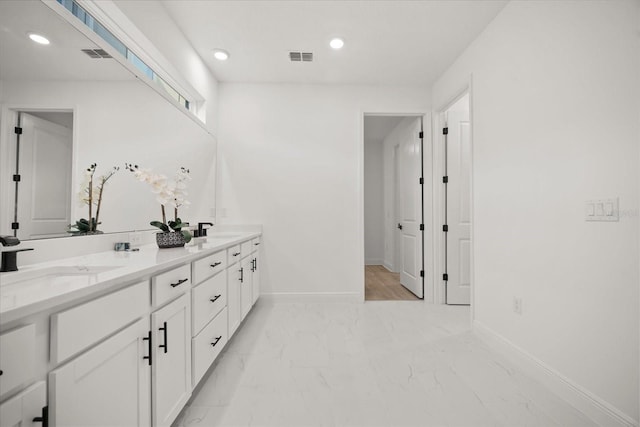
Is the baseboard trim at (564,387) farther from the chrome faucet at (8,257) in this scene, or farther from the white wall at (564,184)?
the chrome faucet at (8,257)

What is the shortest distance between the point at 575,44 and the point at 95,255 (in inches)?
114

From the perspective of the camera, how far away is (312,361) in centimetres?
206

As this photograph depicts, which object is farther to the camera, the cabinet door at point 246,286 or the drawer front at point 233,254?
the cabinet door at point 246,286

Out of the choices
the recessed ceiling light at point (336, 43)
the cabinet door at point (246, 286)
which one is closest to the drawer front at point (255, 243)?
the cabinet door at point (246, 286)

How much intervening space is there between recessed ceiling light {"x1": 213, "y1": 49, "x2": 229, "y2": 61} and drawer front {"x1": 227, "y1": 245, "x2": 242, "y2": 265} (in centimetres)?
196

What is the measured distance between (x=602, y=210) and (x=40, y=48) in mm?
2799

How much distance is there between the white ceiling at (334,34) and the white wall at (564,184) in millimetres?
387

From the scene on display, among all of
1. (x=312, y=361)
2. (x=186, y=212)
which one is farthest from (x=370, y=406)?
(x=186, y=212)

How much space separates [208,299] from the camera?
5.76ft

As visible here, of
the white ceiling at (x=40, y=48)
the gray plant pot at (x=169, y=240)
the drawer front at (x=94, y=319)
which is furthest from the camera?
the gray plant pot at (x=169, y=240)

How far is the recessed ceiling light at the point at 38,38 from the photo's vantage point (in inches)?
49.7

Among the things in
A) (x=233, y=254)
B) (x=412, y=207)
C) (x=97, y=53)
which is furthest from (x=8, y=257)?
(x=412, y=207)

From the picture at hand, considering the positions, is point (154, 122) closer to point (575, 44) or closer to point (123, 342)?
point (123, 342)

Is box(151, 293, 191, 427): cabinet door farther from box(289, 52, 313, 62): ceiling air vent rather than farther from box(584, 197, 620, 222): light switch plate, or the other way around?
box(289, 52, 313, 62): ceiling air vent
